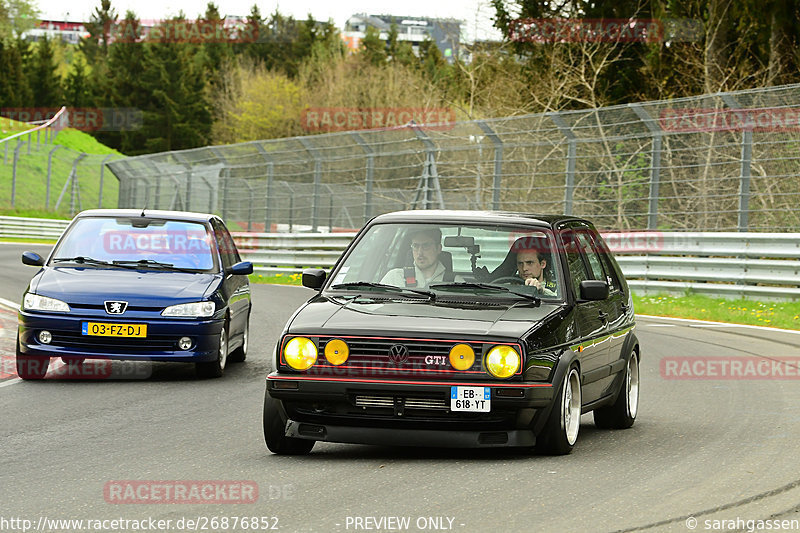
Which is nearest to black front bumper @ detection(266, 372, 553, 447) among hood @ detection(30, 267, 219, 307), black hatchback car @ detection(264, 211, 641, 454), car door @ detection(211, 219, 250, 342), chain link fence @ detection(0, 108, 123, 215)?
black hatchback car @ detection(264, 211, 641, 454)

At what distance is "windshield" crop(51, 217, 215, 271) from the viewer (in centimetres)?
1201

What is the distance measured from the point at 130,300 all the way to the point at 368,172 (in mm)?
18970

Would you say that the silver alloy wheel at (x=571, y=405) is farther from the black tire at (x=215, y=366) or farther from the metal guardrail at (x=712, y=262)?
the metal guardrail at (x=712, y=262)

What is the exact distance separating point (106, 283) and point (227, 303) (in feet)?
3.84

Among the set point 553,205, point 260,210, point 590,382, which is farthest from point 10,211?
point 590,382

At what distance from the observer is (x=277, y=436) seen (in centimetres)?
717

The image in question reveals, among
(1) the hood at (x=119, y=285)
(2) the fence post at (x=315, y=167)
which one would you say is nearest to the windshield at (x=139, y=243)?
(1) the hood at (x=119, y=285)

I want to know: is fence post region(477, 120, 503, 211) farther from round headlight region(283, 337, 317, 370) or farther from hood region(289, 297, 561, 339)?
round headlight region(283, 337, 317, 370)

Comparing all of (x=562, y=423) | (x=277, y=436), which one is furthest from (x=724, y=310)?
(x=277, y=436)

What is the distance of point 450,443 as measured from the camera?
22.4ft

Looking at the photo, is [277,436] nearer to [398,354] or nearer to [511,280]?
[398,354]

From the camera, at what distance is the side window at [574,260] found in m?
8.07

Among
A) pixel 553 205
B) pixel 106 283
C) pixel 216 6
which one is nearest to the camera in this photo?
pixel 106 283

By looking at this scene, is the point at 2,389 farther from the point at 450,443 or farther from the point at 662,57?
the point at 662,57
